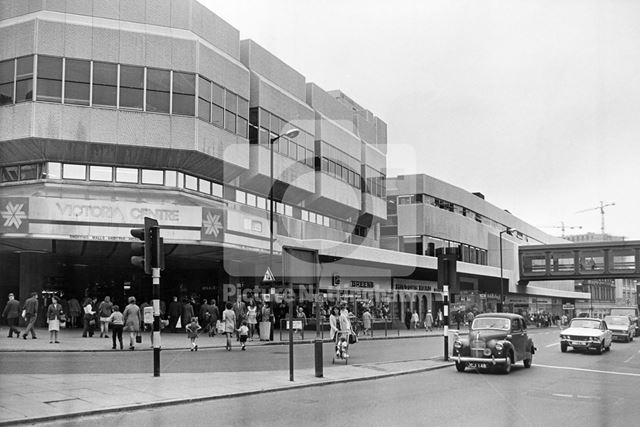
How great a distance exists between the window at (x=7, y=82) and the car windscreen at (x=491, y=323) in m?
22.8

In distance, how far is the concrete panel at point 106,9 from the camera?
102ft

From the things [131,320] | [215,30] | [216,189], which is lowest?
[131,320]

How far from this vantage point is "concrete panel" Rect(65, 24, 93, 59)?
1196 inches

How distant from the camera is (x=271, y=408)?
12234 millimetres

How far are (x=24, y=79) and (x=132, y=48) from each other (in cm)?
504

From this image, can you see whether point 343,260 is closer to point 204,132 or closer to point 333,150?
point 333,150

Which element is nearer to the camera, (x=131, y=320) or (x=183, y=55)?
(x=131, y=320)

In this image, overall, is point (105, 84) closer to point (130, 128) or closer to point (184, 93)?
point (130, 128)

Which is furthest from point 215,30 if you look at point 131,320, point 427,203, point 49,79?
point 427,203

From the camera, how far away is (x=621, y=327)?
38.1 metres

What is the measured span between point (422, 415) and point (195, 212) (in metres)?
20.5

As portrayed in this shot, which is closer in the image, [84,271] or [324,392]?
[324,392]

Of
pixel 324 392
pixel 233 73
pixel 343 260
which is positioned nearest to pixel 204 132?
pixel 233 73

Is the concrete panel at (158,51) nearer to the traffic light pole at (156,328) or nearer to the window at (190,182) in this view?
the window at (190,182)
